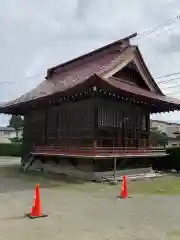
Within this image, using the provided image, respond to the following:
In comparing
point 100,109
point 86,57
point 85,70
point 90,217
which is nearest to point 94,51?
point 86,57

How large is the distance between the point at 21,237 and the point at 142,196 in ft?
20.0

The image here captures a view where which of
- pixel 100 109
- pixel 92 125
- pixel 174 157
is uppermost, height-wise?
pixel 100 109

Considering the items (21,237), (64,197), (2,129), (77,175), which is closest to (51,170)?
(77,175)

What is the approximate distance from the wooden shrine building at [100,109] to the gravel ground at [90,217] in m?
4.87

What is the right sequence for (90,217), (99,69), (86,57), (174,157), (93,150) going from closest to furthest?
(90,217), (93,150), (99,69), (174,157), (86,57)

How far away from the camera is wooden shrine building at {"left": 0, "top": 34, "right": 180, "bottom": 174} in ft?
52.2

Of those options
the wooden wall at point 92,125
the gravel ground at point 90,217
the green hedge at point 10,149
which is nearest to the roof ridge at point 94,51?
the wooden wall at point 92,125

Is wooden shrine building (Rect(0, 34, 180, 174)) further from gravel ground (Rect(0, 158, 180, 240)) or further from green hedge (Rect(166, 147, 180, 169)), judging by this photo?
gravel ground (Rect(0, 158, 180, 240))

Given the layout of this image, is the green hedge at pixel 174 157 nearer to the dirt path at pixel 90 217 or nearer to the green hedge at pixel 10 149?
the dirt path at pixel 90 217

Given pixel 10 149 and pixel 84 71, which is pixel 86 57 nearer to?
pixel 84 71

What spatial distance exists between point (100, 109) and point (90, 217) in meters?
9.41

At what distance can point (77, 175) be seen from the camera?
1636 cm

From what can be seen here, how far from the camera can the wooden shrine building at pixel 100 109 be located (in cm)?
1592

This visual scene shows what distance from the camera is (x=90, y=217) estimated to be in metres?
7.43
